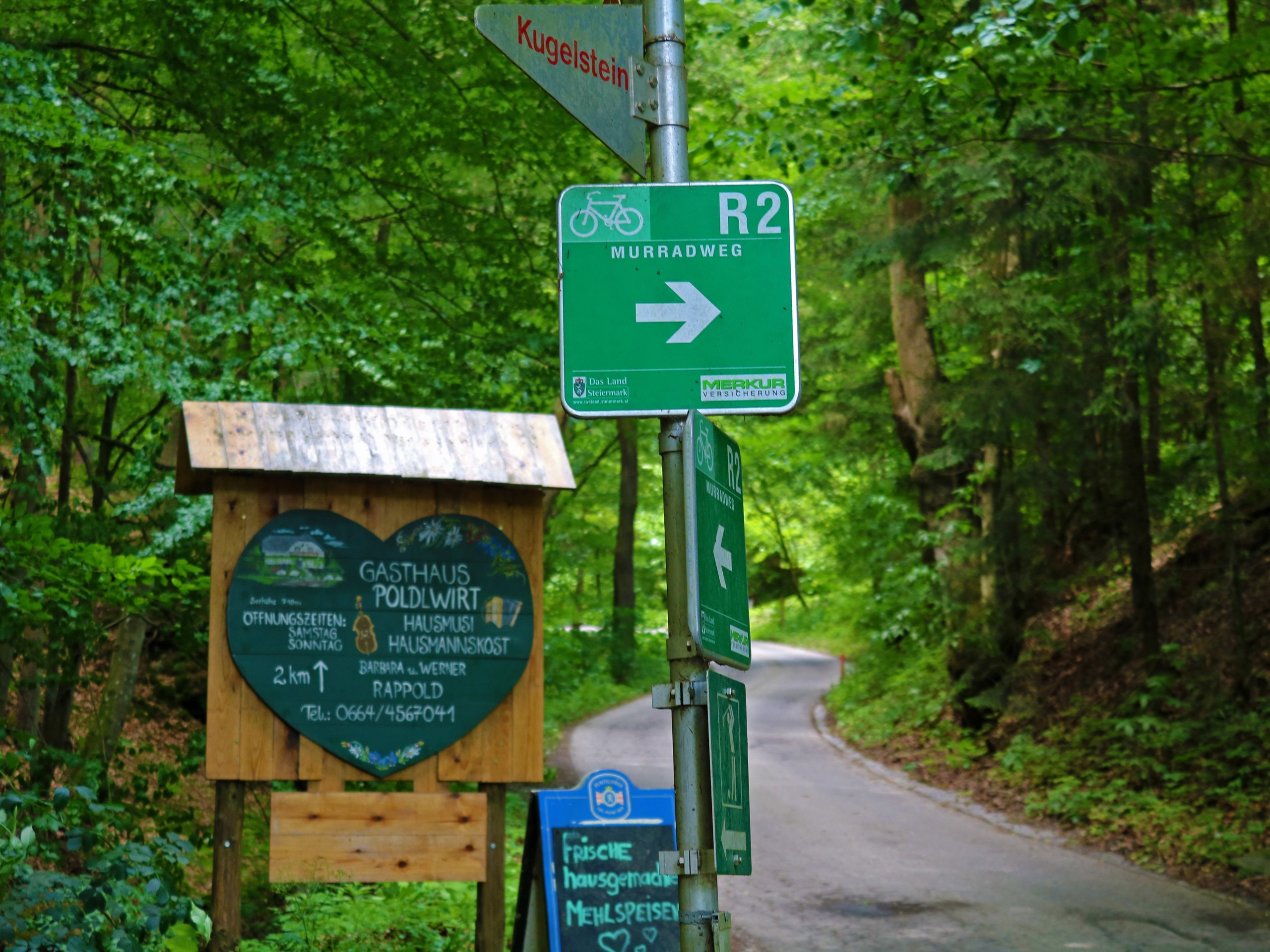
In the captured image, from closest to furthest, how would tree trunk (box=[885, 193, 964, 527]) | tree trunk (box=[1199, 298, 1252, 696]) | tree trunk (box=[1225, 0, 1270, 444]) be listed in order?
1. tree trunk (box=[1225, 0, 1270, 444])
2. tree trunk (box=[1199, 298, 1252, 696])
3. tree trunk (box=[885, 193, 964, 527])

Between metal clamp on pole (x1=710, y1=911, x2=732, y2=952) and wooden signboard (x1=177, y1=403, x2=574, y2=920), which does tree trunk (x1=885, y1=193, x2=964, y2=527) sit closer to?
wooden signboard (x1=177, y1=403, x2=574, y2=920)

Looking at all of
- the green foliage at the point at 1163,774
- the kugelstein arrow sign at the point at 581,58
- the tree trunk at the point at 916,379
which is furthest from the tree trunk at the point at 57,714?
the tree trunk at the point at 916,379

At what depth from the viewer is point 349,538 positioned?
5.70 m

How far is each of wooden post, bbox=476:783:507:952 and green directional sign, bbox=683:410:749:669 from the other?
3092mm

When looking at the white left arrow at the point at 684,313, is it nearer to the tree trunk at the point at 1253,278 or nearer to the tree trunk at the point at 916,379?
the tree trunk at the point at 1253,278

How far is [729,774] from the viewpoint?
8.88 feet

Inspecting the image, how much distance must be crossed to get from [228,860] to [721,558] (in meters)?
3.62

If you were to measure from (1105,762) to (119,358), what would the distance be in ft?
33.5

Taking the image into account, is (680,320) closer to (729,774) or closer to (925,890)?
(729,774)

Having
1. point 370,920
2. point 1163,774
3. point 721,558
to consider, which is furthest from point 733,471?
point 1163,774

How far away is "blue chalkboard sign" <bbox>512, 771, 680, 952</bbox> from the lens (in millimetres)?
5633

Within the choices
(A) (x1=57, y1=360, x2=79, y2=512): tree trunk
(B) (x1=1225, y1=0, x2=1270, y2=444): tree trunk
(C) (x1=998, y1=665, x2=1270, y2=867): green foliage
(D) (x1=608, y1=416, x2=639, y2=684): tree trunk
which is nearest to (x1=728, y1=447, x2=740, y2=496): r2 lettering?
(A) (x1=57, y1=360, x2=79, y2=512): tree trunk

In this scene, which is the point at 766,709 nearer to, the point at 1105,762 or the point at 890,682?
the point at 890,682

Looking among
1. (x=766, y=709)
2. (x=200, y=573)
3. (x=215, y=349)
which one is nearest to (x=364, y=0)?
(x=215, y=349)
